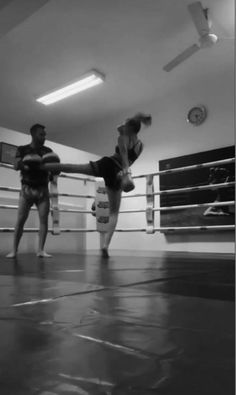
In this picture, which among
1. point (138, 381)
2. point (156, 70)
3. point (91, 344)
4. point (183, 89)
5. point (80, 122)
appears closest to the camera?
point (138, 381)

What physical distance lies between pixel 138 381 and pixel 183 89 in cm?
474

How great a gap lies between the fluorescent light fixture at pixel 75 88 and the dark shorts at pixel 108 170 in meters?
2.21

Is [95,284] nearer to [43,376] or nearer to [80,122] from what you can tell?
[43,376]

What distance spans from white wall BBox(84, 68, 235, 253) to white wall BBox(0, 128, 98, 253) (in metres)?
0.40

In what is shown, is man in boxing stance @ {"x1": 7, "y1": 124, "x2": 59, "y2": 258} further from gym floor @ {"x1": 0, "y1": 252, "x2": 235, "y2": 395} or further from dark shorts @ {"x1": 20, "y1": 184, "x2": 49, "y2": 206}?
gym floor @ {"x1": 0, "y1": 252, "x2": 235, "y2": 395}

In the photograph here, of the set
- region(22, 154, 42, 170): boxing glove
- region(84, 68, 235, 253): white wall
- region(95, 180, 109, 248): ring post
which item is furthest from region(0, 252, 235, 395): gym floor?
region(84, 68, 235, 253): white wall

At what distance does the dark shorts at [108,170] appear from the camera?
229 cm

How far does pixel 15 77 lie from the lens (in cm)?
430

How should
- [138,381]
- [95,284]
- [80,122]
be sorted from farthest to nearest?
[80,122] < [95,284] < [138,381]

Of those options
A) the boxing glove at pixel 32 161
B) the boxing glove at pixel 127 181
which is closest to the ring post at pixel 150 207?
the boxing glove at pixel 127 181

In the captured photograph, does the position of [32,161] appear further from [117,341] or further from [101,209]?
[117,341]

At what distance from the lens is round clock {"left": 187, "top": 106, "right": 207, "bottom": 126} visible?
4.48 m

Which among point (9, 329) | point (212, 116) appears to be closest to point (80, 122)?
point (212, 116)

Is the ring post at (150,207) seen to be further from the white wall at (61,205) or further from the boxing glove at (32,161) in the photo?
the boxing glove at (32,161)
